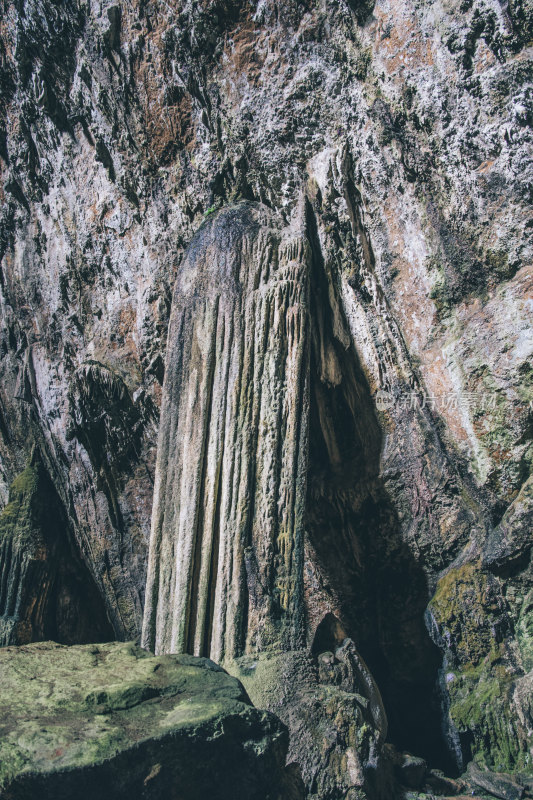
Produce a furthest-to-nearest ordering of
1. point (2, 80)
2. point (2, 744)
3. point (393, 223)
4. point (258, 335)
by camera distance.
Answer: point (2, 80) → point (393, 223) → point (258, 335) → point (2, 744)

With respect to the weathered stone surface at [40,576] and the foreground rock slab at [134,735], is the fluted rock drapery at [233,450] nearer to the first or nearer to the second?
the foreground rock slab at [134,735]

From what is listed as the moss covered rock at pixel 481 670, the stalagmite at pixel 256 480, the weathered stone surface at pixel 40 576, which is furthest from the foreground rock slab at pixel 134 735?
the weathered stone surface at pixel 40 576

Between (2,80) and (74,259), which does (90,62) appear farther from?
(74,259)

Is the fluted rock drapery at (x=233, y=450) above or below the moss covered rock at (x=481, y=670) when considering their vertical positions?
above

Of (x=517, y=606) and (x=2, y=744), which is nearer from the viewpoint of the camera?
(x=2, y=744)

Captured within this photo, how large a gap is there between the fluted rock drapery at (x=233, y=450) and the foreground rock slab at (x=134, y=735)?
2.27 ft

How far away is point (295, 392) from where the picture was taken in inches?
93.5

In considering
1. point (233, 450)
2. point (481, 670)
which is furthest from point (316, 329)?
point (481, 670)

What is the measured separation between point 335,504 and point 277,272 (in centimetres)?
112

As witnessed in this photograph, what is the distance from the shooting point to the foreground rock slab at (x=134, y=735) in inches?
39.5

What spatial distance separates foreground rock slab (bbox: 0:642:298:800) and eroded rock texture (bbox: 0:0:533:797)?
0.69 meters

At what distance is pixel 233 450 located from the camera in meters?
2.33

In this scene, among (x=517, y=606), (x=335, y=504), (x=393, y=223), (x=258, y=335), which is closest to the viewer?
(x=517, y=606)

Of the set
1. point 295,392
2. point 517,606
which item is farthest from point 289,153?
point 517,606
